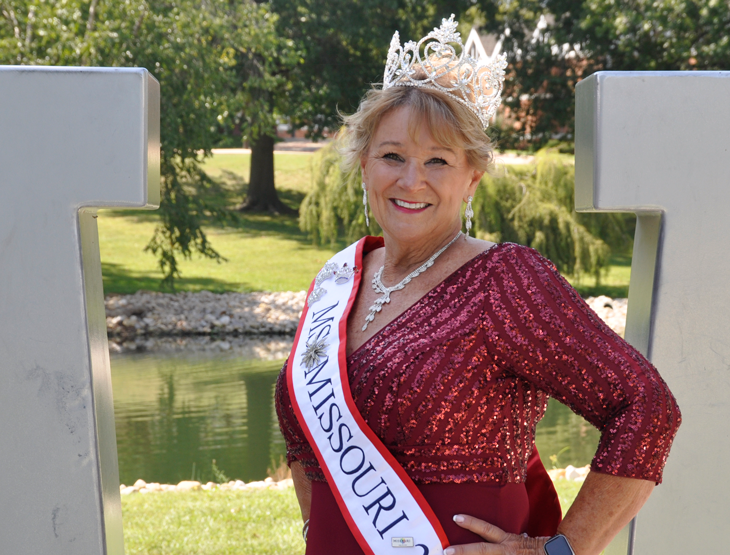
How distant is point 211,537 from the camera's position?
12.2ft

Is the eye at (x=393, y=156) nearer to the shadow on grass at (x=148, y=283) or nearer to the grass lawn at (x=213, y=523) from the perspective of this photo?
the grass lawn at (x=213, y=523)

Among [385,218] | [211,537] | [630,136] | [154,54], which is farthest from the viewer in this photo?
[154,54]

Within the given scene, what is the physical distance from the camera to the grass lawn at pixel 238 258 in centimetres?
1469

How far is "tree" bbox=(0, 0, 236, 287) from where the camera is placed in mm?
9281

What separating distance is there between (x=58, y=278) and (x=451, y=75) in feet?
3.04

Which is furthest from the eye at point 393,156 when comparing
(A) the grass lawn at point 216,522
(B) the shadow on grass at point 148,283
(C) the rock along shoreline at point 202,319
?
(B) the shadow on grass at point 148,283

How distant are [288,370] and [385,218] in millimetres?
427

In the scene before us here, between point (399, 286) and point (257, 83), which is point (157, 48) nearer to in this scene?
point (257, 83)

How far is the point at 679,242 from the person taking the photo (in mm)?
1688

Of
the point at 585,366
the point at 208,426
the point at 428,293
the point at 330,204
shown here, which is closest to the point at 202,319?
the point at 330,204

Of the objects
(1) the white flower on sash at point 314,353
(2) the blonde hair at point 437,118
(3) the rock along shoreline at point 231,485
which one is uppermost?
(2) the blonde hair at point 437,118

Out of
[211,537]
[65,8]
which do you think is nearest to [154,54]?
[65,8]

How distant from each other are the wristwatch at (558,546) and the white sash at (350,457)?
196mm

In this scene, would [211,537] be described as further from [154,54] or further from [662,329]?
[154,54]
